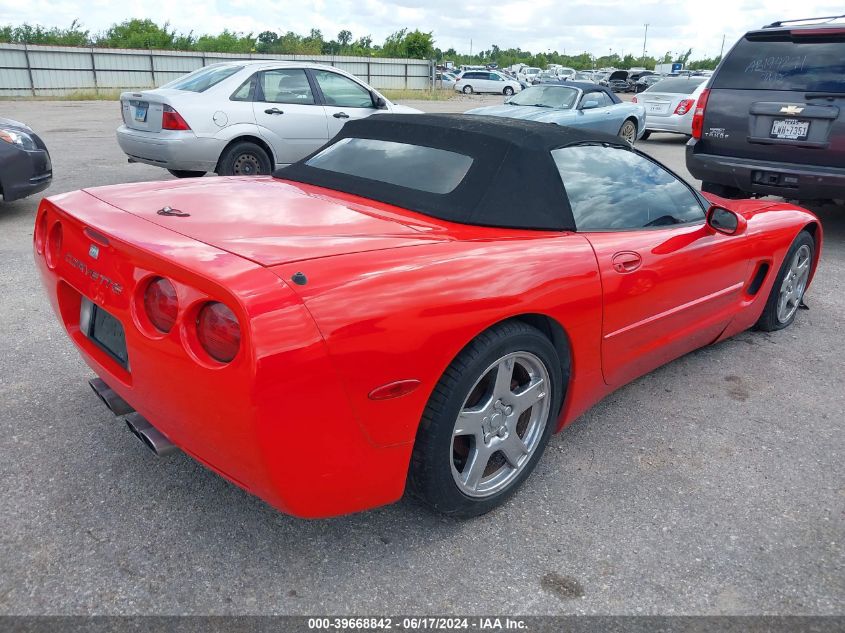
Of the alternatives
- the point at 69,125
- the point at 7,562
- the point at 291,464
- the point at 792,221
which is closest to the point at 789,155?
the point at 792,221

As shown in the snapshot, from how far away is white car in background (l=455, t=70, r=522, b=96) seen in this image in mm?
42156

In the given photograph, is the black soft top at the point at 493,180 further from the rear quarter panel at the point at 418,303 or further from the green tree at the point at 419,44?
the green tree at the point at 419,44

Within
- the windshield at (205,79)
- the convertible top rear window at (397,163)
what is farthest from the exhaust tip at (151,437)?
the windshield at (205,79)

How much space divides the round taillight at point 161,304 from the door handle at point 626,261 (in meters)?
1.67

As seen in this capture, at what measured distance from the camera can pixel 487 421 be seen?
2.45 meters

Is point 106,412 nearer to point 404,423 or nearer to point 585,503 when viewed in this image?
point 404,423

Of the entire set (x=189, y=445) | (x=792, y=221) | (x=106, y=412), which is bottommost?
(x=106, y=412)

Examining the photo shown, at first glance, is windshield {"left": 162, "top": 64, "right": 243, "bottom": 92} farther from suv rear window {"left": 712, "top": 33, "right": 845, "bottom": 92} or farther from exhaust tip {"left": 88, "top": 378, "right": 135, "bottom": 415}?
exhaust tip {"left": 88, "top": 378, "right": 135, "bottom": 415}

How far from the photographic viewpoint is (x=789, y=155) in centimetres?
614

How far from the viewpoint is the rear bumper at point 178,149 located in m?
7.41

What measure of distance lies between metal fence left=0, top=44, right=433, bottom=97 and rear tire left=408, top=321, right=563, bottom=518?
25993 mm

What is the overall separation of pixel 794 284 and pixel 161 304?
3.98m

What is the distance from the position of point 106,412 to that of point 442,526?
1.67 metres

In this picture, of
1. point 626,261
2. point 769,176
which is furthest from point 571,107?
point 626,261
